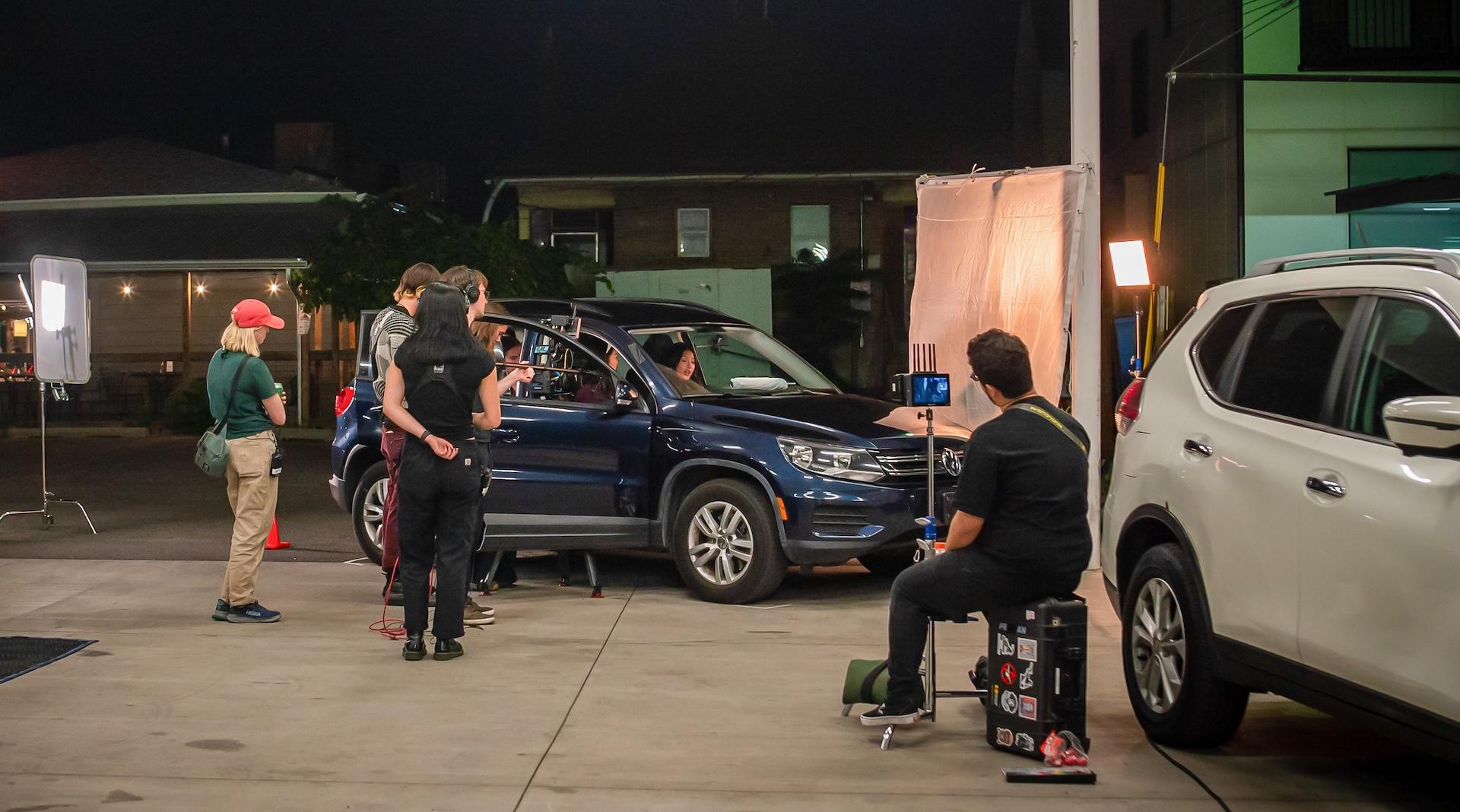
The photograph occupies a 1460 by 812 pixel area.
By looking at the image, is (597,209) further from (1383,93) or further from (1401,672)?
(1401,672)

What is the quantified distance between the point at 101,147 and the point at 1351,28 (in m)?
32.5

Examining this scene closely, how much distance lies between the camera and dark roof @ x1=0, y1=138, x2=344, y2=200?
112 feet

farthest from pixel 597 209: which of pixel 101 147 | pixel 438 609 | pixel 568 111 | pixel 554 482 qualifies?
pixel 438 609

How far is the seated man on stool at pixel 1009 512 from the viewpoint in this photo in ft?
17.3

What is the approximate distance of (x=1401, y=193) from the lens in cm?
1333

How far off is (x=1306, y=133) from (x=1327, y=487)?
13.6 m

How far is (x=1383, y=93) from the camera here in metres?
16.6

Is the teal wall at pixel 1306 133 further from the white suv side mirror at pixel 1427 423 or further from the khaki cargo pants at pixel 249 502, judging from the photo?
the white suv side mirror at pixel 1427 423

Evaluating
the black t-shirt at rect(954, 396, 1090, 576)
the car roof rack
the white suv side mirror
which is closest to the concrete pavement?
the black t-shirt at rect(954, 396, 1090, 576)

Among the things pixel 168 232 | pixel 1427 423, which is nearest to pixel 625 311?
pixel 1427 423

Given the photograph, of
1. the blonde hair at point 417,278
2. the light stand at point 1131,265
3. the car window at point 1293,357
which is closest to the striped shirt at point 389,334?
the blonde hair at point 417,278

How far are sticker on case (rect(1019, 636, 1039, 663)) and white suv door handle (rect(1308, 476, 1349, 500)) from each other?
3.87 ft

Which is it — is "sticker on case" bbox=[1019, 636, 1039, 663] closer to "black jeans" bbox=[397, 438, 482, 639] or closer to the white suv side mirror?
the white suv side mirror

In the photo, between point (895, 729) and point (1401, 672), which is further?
point (895, 729)
